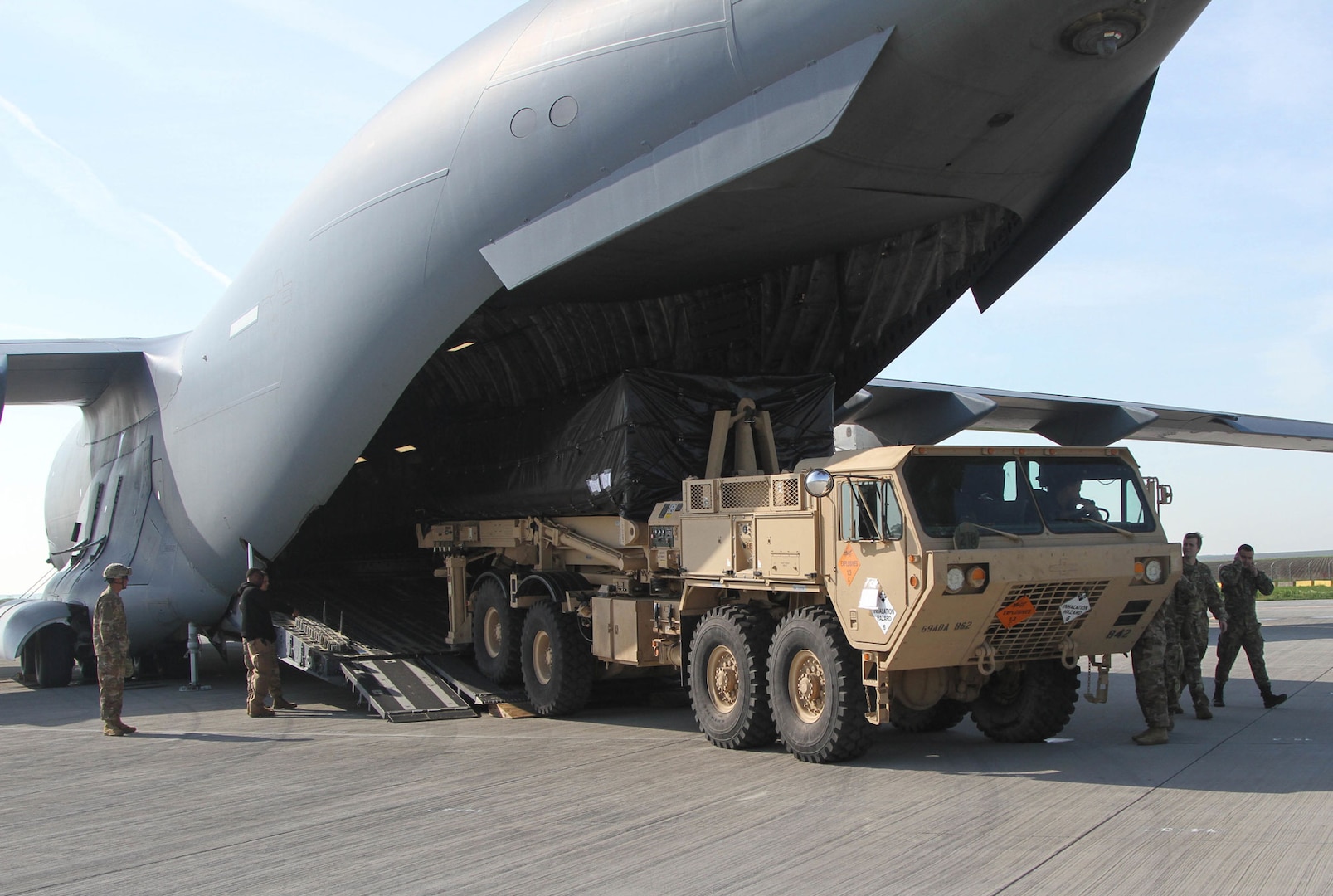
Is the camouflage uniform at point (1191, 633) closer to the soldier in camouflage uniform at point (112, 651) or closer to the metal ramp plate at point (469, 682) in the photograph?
the metal ramp plate at point (469, 682)

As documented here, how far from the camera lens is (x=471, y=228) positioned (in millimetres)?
10250

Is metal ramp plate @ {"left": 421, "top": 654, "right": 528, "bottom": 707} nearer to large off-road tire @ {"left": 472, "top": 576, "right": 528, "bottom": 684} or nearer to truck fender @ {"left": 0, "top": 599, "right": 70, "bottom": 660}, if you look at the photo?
large off-road tire @ {"left": 472, "top": 576, "right": 528, "bottom": 684}

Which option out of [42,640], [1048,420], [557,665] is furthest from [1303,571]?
[42,640]

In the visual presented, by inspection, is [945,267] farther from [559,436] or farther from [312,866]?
[312,866]

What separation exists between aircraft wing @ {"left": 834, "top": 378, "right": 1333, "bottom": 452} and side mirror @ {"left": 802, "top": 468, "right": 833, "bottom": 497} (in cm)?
616

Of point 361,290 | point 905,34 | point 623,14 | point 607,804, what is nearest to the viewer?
point 607,804

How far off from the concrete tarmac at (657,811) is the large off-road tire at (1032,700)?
17cm

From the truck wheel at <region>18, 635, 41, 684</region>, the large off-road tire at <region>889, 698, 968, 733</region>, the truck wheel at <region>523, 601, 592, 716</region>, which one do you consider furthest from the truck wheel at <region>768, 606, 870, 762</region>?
the truck wheel at <region>18, 635, 41, 684</region>

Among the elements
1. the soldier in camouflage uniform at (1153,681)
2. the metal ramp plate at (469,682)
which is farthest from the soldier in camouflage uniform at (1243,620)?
the metal ramp plate at (469,682)

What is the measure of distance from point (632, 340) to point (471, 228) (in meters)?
2.02

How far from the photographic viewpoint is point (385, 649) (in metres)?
12.5

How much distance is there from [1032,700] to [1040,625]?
1042mm

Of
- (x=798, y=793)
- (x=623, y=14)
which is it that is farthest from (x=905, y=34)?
(x=798, y=793)

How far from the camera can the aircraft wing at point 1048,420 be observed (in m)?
17.6
